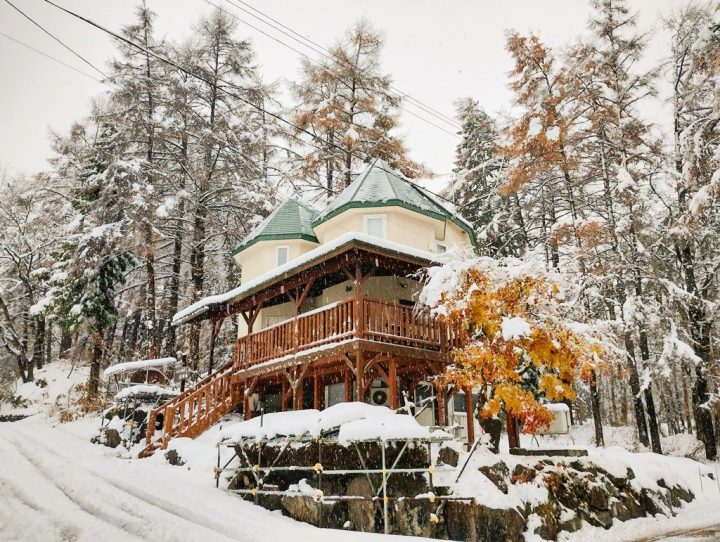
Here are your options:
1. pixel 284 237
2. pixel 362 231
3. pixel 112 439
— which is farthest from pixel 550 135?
pixel 112 439

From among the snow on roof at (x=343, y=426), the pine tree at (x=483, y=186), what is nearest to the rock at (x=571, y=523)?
the snow on roof at (x=343, y=426)

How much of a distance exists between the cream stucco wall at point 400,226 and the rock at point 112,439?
10.4m

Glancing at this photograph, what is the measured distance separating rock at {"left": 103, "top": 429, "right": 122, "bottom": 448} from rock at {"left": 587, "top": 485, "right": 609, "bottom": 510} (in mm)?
13892

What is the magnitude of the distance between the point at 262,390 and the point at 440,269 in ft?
30.6

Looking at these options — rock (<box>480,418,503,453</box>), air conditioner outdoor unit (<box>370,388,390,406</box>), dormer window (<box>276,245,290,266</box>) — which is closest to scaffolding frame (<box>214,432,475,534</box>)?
rock (<box>480,418,503,453</box>)

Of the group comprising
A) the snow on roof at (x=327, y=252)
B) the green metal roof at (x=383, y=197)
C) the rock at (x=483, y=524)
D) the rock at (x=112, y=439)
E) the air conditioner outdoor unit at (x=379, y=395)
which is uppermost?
the green metal roof at (x=383, y=197)

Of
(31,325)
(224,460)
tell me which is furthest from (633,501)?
(31,325)

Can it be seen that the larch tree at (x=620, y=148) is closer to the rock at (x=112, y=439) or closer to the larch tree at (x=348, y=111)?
the larch tree at (x=348, y=111)

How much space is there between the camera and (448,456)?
1041 centimetres

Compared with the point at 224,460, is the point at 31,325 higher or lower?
higher

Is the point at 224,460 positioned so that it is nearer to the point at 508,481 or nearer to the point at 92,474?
the point at 92,474

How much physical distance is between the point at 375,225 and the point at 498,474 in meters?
11.0

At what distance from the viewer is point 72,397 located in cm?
2422

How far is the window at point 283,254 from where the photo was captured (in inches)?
841
